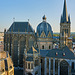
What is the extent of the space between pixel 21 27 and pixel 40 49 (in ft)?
55.2

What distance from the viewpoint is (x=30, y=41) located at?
7112cm

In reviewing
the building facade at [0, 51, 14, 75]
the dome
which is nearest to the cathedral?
the dome

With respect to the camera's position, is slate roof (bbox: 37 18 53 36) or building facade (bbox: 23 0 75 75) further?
slate roof (bbox: 37 18 53 36)

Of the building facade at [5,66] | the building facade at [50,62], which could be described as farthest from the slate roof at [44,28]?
the building facade at [5,66]

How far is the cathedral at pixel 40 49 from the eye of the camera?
54.8 meters

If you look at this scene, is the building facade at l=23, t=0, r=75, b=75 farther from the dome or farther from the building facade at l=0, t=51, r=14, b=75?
the building facade at l=0, t=51, r=14, b=75

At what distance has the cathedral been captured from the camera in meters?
54.8

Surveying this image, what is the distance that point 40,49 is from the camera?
66812mm

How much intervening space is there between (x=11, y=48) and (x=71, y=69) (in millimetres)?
33985

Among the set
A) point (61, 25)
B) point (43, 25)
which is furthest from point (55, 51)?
point (61, 25)

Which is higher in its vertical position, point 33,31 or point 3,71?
point 33,31

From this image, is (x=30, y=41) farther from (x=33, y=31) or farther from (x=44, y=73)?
(x=44, y=73)

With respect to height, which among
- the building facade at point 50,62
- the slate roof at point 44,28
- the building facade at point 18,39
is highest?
the slate roof at point 44,28

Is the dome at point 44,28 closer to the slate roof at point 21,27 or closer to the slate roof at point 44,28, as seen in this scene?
the slate roof at point 44,28
